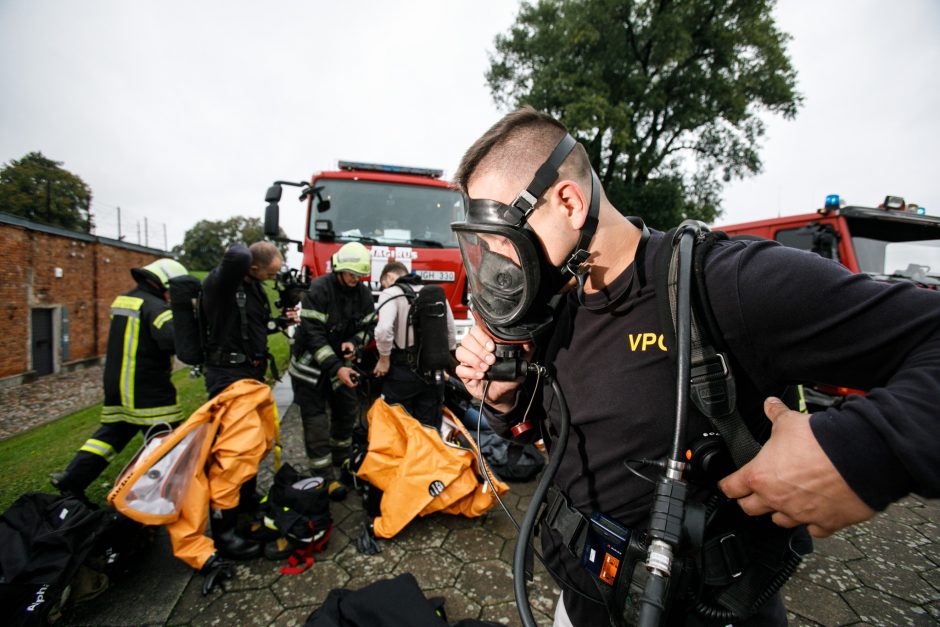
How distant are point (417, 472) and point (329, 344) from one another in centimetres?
166

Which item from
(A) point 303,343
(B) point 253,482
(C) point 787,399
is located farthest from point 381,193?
(C) point 787,399

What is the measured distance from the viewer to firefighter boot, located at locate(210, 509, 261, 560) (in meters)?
2.95

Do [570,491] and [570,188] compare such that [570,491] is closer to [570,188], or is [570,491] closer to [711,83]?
[570,188]

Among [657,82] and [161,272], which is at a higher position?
[657,82]

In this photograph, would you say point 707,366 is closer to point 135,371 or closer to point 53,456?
point 135,371

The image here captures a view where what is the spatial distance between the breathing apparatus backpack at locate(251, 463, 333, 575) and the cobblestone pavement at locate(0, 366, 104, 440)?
823cm

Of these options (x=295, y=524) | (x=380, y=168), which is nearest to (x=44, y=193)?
(x=380, y=168)

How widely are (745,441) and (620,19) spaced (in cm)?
2103

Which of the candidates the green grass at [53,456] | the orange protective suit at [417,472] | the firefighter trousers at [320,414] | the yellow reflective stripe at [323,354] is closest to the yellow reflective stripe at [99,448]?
the green grass at [53,456]

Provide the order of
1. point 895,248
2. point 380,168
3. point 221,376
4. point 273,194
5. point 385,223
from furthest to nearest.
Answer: point 380,168
point 385,223
point 273,194
point 895,248
point 221,376

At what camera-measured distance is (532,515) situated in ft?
3.98

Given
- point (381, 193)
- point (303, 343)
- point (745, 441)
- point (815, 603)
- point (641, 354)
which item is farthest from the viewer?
point (381, 193)

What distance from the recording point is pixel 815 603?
2.59 m

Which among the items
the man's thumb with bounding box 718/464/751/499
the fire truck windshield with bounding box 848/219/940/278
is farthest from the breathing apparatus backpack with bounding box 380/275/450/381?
the fire truck windshield with bounding box 848/219/940/278
